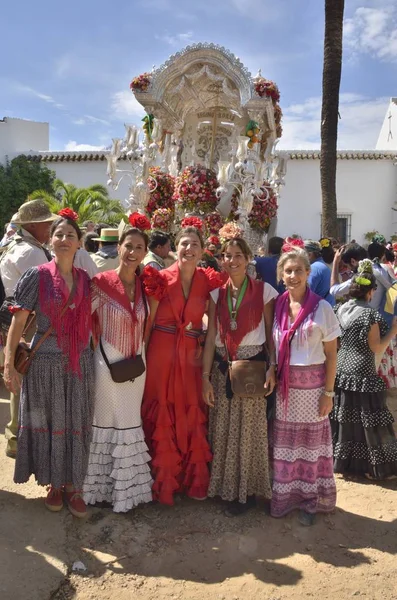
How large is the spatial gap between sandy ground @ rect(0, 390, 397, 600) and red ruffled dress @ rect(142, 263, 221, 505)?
0.29m

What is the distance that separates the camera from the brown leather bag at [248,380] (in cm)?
319

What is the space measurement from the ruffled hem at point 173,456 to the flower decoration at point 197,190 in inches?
183

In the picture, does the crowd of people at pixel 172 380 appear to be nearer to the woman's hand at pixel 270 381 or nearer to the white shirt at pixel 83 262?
the woman's hand at pixel 270 381

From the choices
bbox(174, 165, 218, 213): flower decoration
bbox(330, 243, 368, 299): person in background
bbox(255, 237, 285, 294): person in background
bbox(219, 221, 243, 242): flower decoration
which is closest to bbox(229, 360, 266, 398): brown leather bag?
bbox(219, 221, 243, 242): flower decoration

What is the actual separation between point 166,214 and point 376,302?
3.80 m

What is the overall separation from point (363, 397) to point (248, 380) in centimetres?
Answer: 132

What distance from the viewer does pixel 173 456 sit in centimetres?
341

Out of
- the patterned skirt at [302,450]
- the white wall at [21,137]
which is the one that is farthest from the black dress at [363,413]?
the white wall at [21,137]

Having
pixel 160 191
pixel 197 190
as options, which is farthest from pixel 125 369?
pixel 160 191

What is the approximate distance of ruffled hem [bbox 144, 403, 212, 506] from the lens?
11.1 feet

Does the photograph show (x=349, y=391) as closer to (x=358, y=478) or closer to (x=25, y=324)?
(x=358, y=478)

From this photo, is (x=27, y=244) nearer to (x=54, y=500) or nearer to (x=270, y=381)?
(x=54, y=500)

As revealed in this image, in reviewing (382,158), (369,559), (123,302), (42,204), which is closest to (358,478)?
(369,559)

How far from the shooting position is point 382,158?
21156 millimetres
